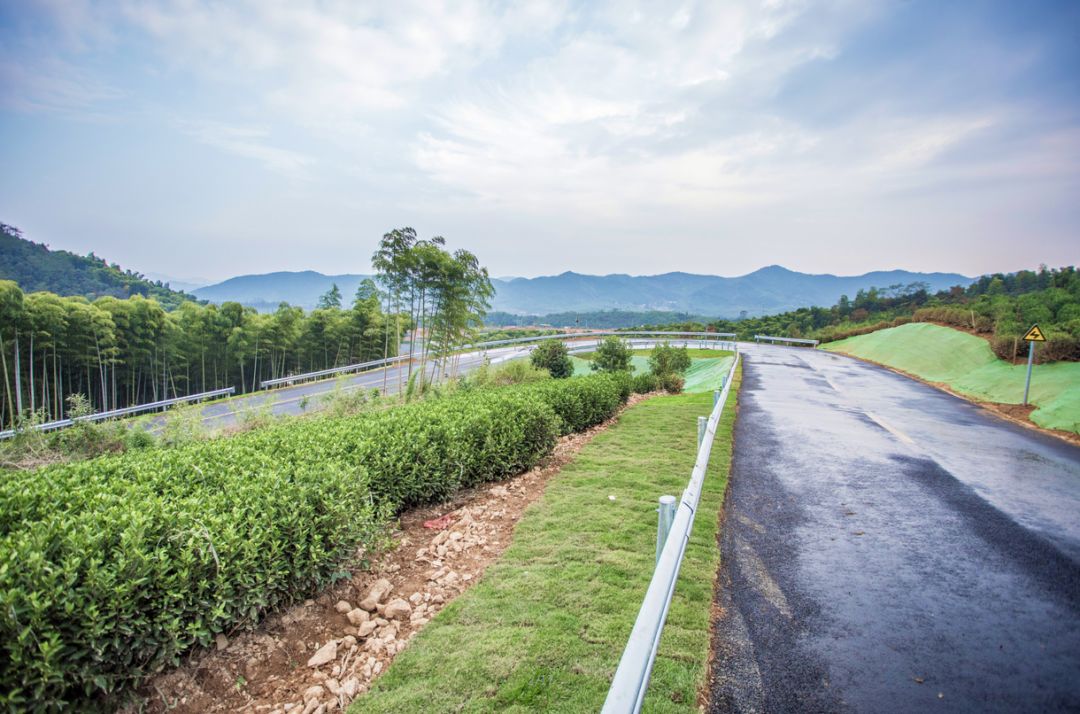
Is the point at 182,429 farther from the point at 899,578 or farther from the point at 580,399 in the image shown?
the point at 899,578

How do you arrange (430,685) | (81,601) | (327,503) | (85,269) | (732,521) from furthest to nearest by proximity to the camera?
(85,269) → (732,521) → (327,503) → (430,685) → (81,601)

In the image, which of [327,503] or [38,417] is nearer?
[327,503]

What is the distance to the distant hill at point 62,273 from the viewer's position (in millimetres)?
56281

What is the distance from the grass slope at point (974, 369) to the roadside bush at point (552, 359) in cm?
1156

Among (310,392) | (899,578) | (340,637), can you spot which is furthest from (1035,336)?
(310,392)

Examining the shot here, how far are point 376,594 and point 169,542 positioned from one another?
1423mm

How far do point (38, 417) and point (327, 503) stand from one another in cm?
896

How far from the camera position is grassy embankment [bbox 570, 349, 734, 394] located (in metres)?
17.7

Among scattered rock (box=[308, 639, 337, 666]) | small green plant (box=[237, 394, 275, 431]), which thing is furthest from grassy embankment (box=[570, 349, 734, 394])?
scattered rock (box=[308, 639, 337, 666])

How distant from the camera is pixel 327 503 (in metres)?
3.44

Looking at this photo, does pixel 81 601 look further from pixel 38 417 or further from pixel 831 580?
pixel 38 417

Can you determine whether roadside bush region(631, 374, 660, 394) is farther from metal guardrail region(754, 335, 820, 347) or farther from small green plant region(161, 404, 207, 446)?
metal guardrail region(754, 335, 820, 347)

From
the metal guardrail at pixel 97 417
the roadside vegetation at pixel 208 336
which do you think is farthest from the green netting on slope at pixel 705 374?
the metal guardrail at pixel 97 417

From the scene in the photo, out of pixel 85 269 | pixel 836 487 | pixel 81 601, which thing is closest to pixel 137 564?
pixel 81 601
